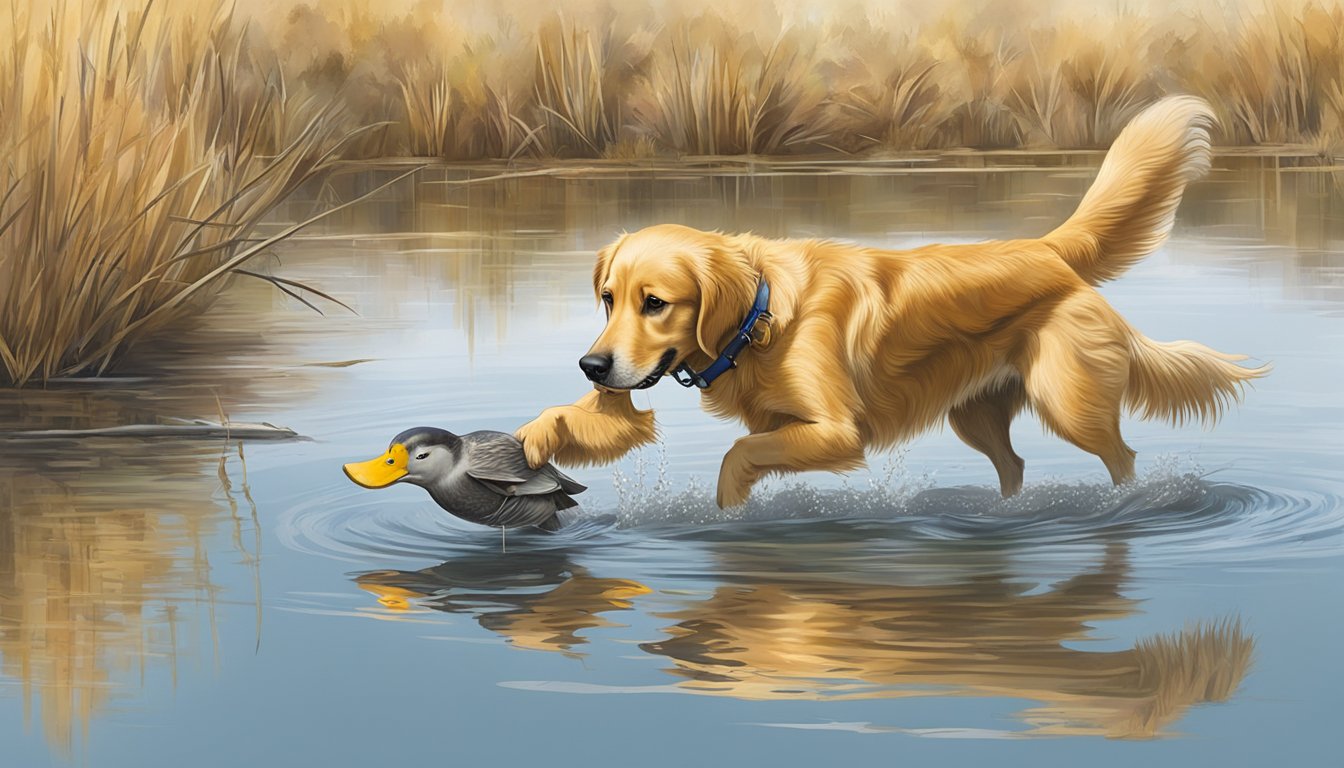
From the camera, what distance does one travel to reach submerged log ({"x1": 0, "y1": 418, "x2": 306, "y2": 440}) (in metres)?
6.50

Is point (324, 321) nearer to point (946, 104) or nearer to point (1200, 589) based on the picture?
point (1200, 589)

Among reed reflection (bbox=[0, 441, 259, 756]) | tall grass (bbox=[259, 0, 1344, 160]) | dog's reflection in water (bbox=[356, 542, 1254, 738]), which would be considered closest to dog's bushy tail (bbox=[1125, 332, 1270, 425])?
dog's reflection in water (bbox=[356, 542, 1254, 738])

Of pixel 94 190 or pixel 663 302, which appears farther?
pixel 94 190

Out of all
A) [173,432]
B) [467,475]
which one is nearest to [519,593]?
[467,475]

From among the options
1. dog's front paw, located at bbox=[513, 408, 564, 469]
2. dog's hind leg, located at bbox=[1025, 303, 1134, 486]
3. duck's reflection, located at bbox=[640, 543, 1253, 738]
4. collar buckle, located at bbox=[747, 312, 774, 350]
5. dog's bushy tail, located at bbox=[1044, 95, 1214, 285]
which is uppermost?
dog's bushy tail, located at bbox=[1044, 95, 1214, 285]

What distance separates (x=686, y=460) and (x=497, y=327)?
2.09 m

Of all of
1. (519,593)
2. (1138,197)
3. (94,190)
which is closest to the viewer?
(519,593)

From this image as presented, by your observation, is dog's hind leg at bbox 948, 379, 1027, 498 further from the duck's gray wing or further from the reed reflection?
the reed reflection

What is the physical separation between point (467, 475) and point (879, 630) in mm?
1582

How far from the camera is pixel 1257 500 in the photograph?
19.1ft

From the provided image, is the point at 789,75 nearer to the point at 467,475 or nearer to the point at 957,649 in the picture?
the point at 467,475

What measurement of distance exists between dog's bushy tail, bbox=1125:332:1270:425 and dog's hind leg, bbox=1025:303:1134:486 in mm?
171

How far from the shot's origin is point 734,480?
5.48 metres

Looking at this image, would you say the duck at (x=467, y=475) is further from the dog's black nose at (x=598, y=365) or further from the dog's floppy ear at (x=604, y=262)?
the dog's floppy ear at (x=604, y=262)
